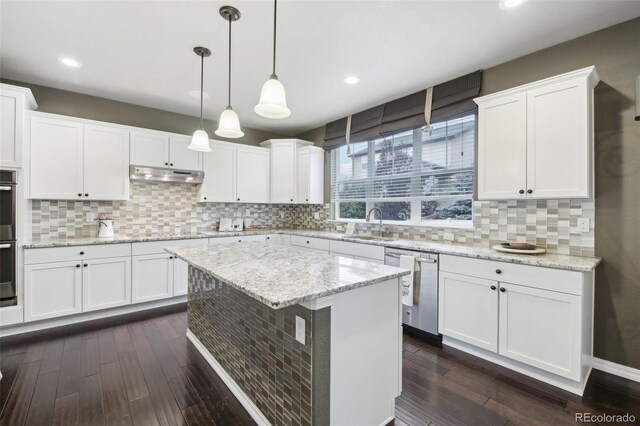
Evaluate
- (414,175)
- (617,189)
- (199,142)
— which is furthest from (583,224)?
(199,142)

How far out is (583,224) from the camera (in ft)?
7.74

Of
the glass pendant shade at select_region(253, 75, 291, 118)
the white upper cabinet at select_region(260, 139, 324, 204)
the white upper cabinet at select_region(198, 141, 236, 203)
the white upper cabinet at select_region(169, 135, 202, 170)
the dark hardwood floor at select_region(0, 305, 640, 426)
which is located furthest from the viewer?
the white upper cabinet at select_region(260, 139, 324, 204)

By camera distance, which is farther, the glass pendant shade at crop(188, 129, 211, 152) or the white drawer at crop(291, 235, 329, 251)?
the white drawer at crop(291, 235, 329, 251)

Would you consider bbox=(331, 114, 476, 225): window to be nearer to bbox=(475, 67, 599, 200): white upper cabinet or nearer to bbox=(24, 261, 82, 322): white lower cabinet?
bbox=(475, 67, 599, 200): white upper cabinet

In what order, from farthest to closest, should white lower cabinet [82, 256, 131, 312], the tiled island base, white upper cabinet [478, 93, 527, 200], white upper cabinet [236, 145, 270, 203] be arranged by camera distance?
1. white upper cabinet [236, 145, 270, 203]
2. white lower cabinet [82, 256, 131, 312]
3. white upper cabinet [478, 93, 527, 200]
4. the tiled island base

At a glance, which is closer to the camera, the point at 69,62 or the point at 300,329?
the point at 300,329

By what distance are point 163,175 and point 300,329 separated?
329cm

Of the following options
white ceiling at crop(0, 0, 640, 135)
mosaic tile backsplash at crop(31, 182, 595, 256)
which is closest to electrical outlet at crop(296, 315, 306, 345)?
white ceiling at crop(0, 0, 640, 135)

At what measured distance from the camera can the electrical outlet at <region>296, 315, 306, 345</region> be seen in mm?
1413

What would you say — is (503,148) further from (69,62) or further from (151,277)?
(69,62)

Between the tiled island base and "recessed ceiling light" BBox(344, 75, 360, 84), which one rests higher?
"recessed ceiling light" BBox(344, 75, 360, 84)

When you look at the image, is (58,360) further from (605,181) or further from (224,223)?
(605,181)

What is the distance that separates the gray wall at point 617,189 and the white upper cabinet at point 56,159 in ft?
16.7

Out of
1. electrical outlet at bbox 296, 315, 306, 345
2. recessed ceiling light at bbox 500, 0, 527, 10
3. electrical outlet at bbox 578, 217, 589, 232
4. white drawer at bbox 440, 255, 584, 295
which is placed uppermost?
recessed ceiling light at bbox 500, 0, 527, 10
